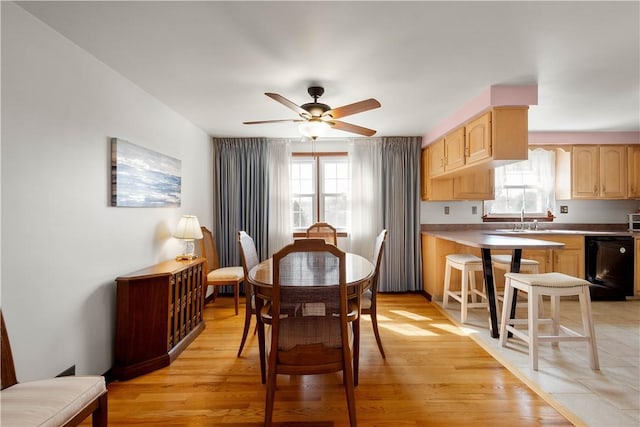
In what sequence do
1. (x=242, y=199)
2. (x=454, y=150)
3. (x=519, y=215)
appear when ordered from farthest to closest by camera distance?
(x=519, y=215) → (x=242, y=199) → (x=454, y=150)

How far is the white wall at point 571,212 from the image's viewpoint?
4.59 metres

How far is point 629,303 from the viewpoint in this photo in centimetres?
387

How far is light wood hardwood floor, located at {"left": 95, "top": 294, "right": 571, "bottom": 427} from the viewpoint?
181cm

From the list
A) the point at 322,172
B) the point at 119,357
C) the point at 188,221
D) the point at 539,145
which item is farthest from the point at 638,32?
the point at 119,357

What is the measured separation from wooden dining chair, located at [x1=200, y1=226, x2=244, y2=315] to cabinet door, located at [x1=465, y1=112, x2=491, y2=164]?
2834 mm

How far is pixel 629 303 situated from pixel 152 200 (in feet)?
18.6

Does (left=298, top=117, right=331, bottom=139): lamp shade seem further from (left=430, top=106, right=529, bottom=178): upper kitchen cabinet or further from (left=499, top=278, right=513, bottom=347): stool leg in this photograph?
(left=499, top=278, right=513, bottom=347): stool leg

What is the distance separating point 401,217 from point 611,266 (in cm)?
266

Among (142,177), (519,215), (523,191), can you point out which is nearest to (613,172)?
(523,191)

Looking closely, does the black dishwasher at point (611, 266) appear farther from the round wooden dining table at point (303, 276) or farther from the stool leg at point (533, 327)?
the round wooden dining table at point (303, 276)

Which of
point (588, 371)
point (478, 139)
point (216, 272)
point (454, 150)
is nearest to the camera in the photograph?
point (588, 371)

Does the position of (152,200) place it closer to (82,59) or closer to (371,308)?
(82,59)

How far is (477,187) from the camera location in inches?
169

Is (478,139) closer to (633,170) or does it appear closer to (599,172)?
(599,172)
